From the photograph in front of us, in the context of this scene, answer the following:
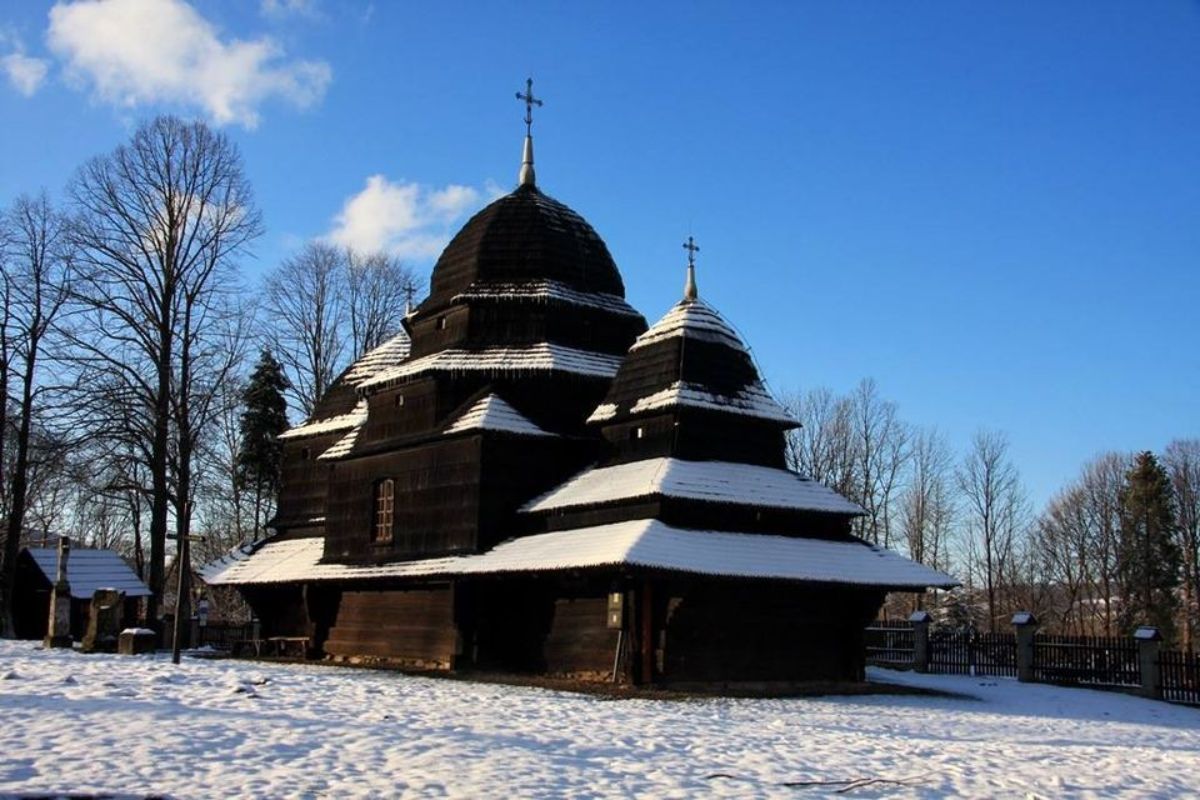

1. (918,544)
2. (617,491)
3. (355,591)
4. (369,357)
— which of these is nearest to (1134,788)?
(617,491)

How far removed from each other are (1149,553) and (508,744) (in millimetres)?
43786

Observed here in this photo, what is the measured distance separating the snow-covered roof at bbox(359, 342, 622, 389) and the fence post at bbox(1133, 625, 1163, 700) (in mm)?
13297

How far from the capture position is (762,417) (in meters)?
23.9

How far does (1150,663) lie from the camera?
24.7 meters

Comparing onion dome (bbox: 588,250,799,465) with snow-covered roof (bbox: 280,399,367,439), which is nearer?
onion dome (bbox: 588,250,799,465)

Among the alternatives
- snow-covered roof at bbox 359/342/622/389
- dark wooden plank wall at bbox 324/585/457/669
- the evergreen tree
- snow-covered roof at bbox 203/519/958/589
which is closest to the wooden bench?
dark wooden plank wall at bbox 324/585/457/669

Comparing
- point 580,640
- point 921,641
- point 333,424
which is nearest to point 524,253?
point 333,424

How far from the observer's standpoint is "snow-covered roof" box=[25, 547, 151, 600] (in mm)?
34000

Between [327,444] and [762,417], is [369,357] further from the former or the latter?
[762,417]

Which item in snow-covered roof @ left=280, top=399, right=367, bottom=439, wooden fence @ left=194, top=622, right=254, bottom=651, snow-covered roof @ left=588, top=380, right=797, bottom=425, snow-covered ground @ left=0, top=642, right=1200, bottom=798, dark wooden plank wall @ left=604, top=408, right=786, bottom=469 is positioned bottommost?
wooden fence @ left=194, top=622, right=254, bottom=651

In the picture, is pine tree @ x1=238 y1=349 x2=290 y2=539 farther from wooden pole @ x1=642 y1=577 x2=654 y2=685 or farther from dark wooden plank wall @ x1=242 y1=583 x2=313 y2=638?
wooden pole @ x1=642 y1=577 x2=654 y2=685

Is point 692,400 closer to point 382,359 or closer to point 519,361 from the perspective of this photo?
point 519,361

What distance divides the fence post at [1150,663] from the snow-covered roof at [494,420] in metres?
13.8

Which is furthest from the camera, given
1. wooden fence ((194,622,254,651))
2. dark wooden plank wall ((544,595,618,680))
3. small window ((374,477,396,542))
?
wooden fence ((194,622,254,651))
